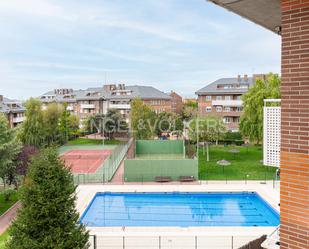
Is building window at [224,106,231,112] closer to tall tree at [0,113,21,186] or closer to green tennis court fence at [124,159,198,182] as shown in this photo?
green tennis court fence at [124,159,198,182]

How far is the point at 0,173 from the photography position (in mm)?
16531

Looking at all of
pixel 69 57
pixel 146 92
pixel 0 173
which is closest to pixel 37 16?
pixel 0 173

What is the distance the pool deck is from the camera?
13484mm

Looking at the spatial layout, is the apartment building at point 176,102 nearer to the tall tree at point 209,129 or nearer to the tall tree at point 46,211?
the tall tree at point 209,129

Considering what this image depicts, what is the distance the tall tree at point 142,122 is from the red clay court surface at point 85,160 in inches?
185

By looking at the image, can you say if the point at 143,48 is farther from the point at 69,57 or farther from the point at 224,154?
the point at 224,154

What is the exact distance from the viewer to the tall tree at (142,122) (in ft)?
128

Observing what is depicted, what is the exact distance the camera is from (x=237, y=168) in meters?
25.5

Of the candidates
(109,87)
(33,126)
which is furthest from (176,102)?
(33,126)

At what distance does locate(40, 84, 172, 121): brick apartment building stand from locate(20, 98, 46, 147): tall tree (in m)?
21.0

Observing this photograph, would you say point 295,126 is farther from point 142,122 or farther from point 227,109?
point 227,109

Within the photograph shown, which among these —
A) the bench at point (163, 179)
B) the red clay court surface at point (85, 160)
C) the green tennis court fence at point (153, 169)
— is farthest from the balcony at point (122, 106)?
the bench at point (163, 179)

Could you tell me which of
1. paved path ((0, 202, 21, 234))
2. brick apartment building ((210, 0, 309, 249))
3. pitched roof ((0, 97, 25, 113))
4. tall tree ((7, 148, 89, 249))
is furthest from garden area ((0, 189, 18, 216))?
pitched roof ((0, 97, 25, 113))

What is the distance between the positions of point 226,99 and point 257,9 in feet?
136
